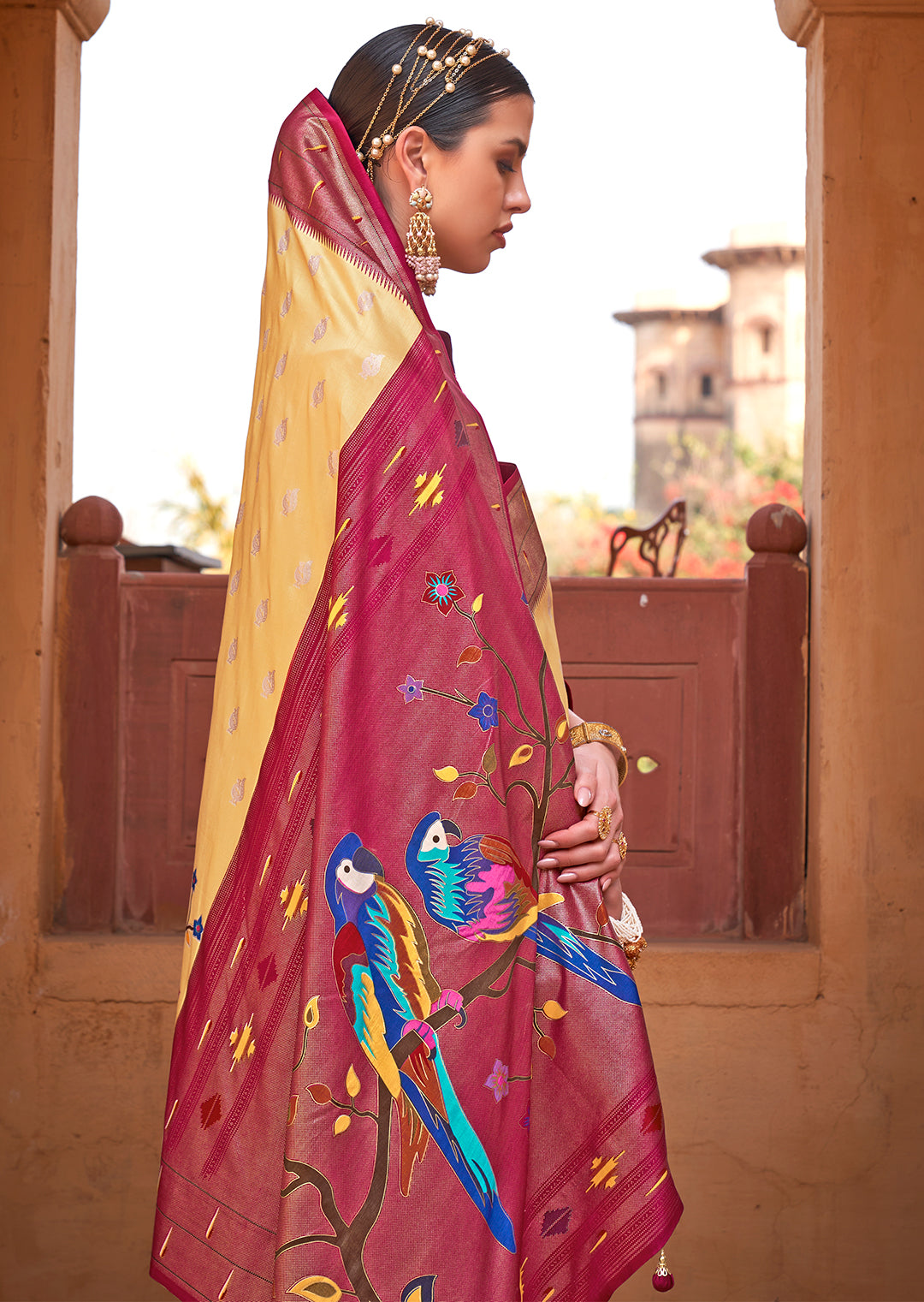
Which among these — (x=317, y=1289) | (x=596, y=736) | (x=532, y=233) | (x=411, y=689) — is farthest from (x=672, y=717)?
(x=532, y=233)

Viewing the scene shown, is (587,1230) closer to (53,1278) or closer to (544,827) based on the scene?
(544,827)

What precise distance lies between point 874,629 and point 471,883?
151cm

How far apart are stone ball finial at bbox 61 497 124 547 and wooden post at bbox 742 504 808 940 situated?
3.87ft

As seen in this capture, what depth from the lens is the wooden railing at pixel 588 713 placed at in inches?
90.7

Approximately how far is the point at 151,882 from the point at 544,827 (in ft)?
5.03

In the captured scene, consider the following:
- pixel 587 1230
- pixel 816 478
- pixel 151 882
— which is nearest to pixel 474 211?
pixel 587 1230

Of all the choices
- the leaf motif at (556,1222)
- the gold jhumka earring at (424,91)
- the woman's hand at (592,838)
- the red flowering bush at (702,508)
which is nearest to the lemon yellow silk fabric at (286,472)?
the gold jhumka earring at (424,91)

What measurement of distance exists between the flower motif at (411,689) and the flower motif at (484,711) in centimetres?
4

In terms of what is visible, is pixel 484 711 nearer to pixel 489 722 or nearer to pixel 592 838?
pixel 489 722

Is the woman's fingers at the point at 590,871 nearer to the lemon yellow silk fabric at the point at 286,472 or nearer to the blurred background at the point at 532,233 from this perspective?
the lemon yellow silk fabric at the point at 286,472

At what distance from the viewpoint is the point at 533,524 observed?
1151 mm

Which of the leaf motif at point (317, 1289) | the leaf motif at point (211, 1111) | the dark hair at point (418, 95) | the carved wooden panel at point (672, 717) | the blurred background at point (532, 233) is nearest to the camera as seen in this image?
the leaf motif at point (317, 1289)

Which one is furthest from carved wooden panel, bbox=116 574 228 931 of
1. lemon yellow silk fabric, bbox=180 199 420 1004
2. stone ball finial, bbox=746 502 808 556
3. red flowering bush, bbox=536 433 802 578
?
red flowering bush, bbox=536 433 802 578

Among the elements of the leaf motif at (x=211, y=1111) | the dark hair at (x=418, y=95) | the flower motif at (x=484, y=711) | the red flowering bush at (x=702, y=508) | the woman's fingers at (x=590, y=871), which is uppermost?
the red flowering bush at (x=702, y=508)
